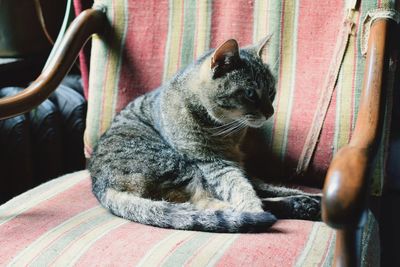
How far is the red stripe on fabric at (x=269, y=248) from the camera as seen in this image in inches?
33.8

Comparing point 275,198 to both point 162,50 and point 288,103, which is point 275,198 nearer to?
point 288,103

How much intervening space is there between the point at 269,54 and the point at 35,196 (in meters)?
0.64

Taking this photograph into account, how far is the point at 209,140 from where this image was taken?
125 cm

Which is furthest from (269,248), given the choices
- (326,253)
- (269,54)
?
(269,54)

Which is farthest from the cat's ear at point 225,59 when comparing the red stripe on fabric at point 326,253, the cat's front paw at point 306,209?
the red stripe on fabric at point 326,253

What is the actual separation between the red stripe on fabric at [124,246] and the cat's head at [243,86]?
36 centimetres

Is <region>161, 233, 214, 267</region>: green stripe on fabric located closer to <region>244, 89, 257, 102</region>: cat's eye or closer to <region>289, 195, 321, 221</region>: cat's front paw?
<region>289, 195, 321, 221</region>: cat's front paw

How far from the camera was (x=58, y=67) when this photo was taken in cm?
125

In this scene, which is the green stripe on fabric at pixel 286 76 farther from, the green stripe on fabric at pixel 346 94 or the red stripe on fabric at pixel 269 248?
the red stripe on fabric at pixel 269 248

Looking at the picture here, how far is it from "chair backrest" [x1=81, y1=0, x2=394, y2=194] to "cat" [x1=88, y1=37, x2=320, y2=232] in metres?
0.06

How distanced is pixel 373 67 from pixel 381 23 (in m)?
0.16

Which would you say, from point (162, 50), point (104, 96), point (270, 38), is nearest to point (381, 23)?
point (270, 38)

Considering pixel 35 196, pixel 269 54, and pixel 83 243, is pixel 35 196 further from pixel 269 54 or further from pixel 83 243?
pixel 269 54

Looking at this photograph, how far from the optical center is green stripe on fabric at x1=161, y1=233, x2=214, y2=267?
2.81 ft
